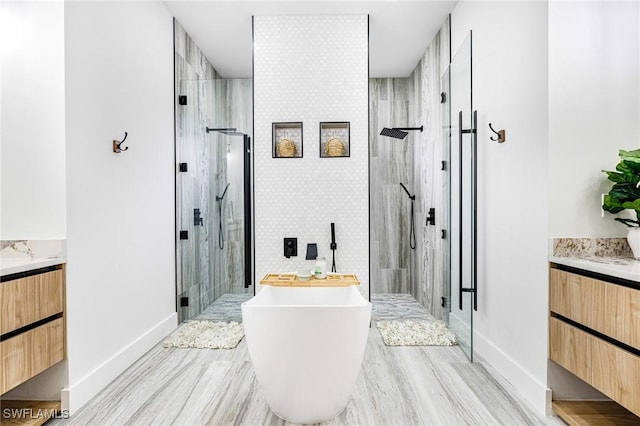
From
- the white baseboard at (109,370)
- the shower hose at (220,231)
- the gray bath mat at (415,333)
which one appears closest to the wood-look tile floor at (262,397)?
the white baseboard at (109,370)

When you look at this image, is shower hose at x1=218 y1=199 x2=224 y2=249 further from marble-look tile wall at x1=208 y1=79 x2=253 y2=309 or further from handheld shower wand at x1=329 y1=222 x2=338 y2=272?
handheld shower wand at x1=329 y1=222 x2=338 y2=272

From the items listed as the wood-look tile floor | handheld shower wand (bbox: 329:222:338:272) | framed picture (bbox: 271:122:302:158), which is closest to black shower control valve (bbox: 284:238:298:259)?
handheld shower wand (bbox: 329:222:338:272)

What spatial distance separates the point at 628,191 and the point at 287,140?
239cm

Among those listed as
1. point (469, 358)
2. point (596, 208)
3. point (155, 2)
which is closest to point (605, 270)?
point (596, 208)

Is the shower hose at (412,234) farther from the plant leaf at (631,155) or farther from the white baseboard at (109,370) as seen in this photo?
the white baseboard at (109,370)

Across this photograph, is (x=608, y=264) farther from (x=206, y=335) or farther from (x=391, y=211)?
(x=391, y=211)

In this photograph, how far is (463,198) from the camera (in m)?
2.84

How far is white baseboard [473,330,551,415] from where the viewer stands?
6.53ft

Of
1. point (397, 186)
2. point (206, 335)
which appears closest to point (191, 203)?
point (206, 335)

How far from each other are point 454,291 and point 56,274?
8.95ft

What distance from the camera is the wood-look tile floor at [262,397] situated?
1.95 m

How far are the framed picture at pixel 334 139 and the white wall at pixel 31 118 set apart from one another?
1.93 metres

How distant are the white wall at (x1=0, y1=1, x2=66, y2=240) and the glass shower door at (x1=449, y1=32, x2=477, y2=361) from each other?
258cm

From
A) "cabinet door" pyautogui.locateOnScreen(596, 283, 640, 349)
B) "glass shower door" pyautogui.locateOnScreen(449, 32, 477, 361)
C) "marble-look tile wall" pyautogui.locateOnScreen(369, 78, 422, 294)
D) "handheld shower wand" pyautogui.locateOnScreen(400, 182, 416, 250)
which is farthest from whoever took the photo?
"marble-look tile wall" pyautogui.locateOnScreen(369, 78, 422, 294)
